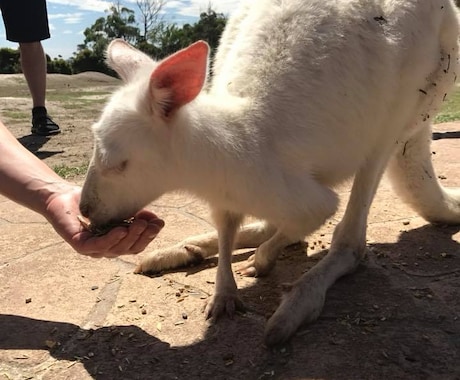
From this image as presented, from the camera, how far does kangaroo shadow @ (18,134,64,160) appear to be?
4.45 m

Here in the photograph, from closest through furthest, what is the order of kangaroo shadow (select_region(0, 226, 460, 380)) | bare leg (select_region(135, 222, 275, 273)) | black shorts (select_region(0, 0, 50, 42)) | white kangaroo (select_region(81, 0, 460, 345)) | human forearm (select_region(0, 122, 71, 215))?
kangaroo shadow (select_region(0, 226, 460, 380)) → white kangaroo (select_region(81, 0, 460, 345)) → human forearm (select_region(0, 122, 71, 215)) → bare leg (select_region(135, 222, 275, 273)) → black shorts (select_region(0, 0, 50, 42))

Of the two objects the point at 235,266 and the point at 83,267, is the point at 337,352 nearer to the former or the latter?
the point at 235,266

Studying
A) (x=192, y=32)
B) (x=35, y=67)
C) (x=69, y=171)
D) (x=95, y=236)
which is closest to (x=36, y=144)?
(x=35, y=67)

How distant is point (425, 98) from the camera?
232 cm

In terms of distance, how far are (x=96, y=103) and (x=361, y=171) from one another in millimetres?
5679

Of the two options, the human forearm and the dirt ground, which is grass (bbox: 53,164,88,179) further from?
the human forearm

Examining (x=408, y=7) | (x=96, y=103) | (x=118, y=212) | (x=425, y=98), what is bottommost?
(x=96, y=103)

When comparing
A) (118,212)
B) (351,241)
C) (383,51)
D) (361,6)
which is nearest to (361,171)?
(351,241)

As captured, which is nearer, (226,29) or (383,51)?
(383,51)

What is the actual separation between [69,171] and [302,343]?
8.13 feet

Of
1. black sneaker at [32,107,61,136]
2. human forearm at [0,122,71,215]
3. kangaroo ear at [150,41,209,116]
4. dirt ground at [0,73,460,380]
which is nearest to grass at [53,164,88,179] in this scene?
dirt ground at [0,73,460,380]

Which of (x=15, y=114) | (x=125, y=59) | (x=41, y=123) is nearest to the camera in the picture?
(x=125, y=59)

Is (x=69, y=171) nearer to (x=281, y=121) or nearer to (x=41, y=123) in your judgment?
(x=41, y=123)

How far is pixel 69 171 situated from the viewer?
3.90 metres
